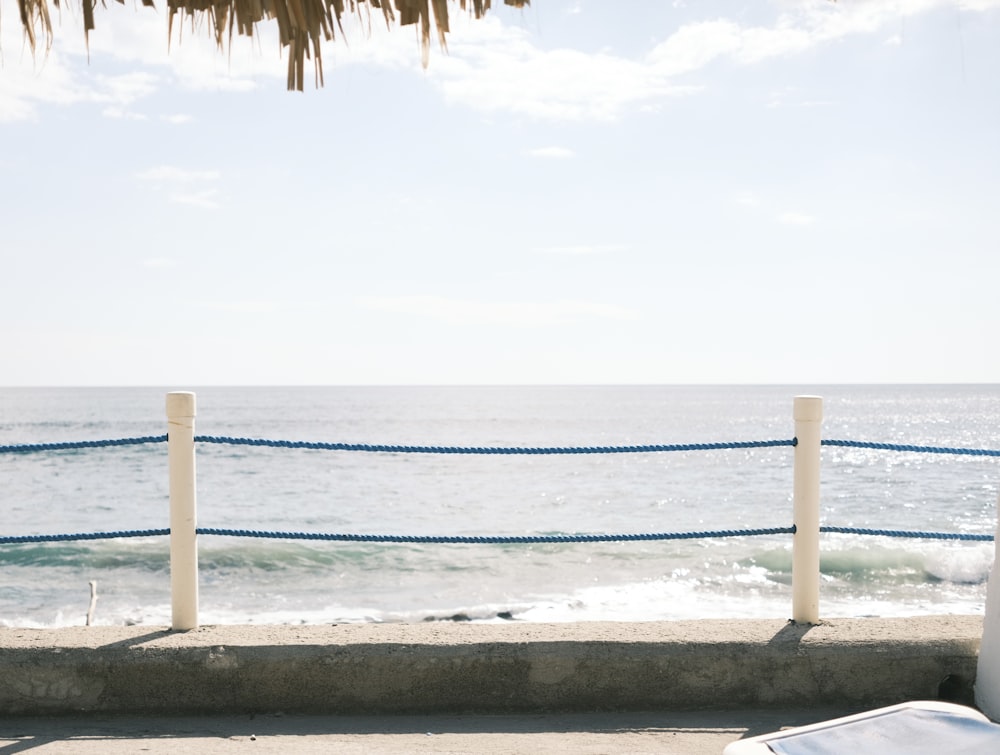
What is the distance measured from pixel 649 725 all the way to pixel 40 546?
42.3 feet

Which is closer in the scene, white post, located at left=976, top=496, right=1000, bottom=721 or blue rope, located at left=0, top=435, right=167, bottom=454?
white post, located at left=976, top=496, right=1000, bottom=721

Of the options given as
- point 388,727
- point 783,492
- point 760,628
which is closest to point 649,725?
point 760,628

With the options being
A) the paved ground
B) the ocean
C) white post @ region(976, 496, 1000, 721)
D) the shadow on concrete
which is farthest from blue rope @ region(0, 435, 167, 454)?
the ocean

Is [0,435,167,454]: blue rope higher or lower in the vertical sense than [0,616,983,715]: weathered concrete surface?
higher

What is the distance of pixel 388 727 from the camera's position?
10.8 ft

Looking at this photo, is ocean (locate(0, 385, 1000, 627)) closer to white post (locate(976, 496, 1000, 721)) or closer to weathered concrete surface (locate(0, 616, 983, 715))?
weathered concrete surface (locate(0, 616, 983, 715))

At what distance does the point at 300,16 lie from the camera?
3037mm

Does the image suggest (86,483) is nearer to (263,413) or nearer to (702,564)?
(702,564)

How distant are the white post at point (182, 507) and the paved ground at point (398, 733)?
0.42 meters

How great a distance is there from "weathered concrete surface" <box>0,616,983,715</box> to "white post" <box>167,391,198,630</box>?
146 mm

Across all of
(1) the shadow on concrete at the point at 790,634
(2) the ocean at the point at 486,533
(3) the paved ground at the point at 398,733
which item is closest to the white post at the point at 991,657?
(3) the paved ground at the point at 398,733

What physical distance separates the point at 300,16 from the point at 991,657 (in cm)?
321

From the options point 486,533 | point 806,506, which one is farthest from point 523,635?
point 486,533

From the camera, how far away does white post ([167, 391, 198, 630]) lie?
3.50m
